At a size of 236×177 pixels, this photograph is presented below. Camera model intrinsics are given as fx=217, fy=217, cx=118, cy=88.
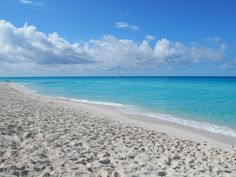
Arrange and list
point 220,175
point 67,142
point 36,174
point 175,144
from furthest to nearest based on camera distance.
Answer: point 175,144, point 67,142, point 220,175, point 36,174

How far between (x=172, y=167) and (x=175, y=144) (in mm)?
2840

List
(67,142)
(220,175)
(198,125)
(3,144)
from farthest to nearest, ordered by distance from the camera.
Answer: (198,125)
(67,142)
(3,144)
(220,175)

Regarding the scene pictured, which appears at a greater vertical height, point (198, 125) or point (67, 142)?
point (67, 142)

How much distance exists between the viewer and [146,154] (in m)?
6.52

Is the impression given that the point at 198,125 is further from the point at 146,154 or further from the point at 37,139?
the point at 37,139

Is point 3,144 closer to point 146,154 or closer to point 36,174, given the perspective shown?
point 36,174

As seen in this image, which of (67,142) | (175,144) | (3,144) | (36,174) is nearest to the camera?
(36,174)

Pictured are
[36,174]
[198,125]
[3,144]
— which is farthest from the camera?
[198,125]

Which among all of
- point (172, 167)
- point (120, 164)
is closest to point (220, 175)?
point (172, 167)

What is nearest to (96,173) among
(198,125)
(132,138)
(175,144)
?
(132,138)

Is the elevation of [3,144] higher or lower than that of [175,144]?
higher

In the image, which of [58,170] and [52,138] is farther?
[52,138]

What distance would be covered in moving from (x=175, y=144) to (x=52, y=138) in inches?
179

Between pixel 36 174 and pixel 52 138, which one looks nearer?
pixel 36 174
